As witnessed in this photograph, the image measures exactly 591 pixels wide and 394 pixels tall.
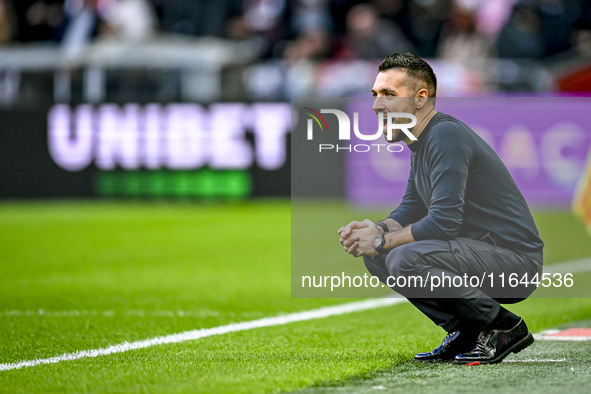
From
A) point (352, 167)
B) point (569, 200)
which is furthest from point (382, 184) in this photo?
point (569, 200)

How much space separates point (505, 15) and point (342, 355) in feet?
36.8

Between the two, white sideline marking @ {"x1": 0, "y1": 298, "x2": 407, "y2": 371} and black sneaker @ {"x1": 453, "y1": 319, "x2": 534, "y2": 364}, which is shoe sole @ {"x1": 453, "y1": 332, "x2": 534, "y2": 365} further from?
white sideline marking @ {"x1": 0, "y1": 298, "x2": 407, "y2": 371}

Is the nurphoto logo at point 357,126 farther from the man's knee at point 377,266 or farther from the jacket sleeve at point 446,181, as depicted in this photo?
the man's knee at point 377,266

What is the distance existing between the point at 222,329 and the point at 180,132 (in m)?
8.49

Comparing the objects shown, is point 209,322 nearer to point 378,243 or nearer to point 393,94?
point 378,243

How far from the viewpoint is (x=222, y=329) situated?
188 inches

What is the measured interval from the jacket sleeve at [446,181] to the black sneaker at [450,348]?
0.46 metres

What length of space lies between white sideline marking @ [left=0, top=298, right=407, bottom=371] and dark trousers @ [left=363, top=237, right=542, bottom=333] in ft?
4.15

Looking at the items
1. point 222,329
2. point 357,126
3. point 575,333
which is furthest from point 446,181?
point 222,329

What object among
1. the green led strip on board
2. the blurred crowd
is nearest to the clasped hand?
the green led strip on board

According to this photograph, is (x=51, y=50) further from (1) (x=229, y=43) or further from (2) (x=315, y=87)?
(2) (x=315, y=87)

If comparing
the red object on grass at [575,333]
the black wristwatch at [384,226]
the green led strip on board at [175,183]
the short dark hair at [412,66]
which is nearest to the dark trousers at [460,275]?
the black wristwatch at [384,226]

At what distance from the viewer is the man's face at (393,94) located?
368 cm

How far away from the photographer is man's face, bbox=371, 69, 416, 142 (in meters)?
3.68
